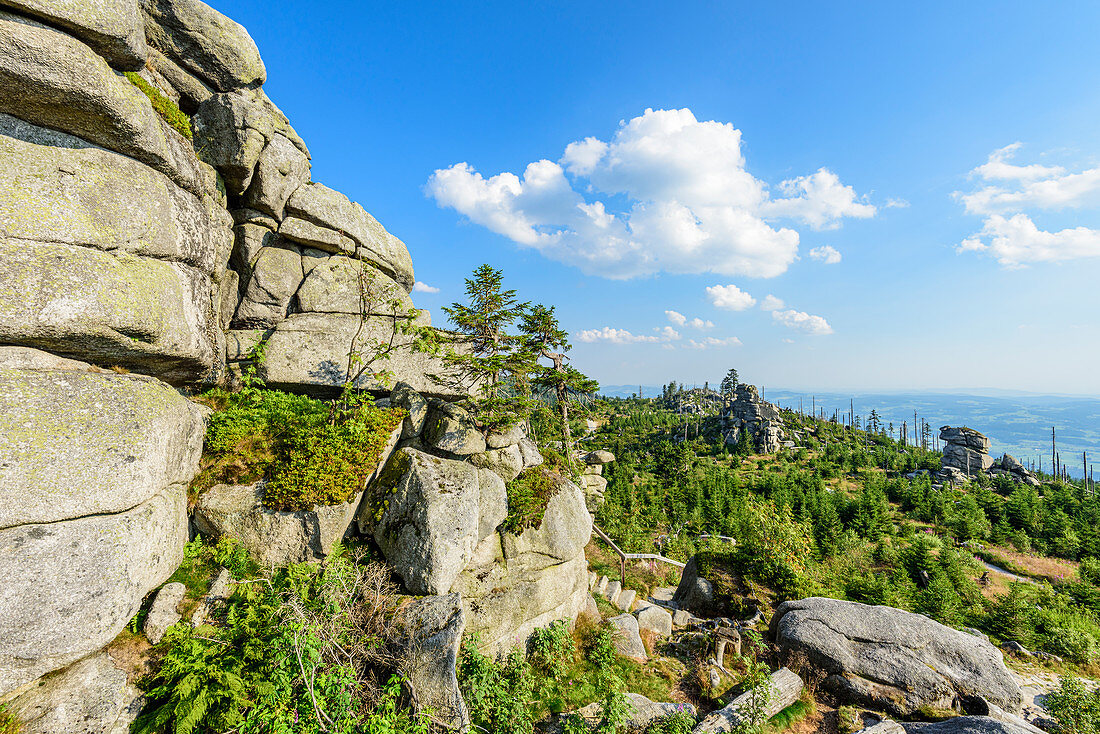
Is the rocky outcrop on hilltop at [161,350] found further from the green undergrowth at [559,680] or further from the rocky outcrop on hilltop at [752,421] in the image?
the rocky outcrop on hilltop at [752,421]

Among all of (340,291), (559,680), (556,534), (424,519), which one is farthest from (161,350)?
(559,680)

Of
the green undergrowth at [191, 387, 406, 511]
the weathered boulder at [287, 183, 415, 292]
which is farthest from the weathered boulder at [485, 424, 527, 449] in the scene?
the weathered boulder at [287, 183, 415, 292]

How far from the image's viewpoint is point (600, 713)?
330 inches

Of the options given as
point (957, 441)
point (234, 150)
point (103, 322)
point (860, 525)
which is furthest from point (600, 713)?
point (957, 441)

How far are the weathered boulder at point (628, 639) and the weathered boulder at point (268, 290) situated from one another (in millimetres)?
14623

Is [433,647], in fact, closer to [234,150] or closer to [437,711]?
[437,711]

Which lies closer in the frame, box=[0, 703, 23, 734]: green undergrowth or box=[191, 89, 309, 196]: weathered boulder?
box=[0, 703, 23, 734]: green undergrowth

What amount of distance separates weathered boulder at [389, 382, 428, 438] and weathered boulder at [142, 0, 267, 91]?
12.2m

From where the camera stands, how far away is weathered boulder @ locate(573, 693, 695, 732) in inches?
340

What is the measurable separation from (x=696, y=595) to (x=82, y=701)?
1658cm

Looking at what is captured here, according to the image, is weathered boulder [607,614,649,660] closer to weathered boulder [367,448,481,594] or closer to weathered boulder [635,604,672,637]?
weathered boulder [635,604,672,637]

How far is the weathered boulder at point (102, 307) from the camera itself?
20.8 feet

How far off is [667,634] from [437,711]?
30.1ft

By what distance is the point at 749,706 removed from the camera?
9.33m
